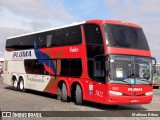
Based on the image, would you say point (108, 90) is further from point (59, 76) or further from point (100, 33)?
point (59, 76)

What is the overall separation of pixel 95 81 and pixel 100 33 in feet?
7.01

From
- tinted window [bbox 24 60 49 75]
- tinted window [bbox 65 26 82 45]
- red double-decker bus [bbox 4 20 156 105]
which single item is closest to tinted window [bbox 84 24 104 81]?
red double-decker bus [bbox 4 20 156 105]

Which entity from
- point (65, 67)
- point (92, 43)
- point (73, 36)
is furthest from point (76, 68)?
point (92, 43)

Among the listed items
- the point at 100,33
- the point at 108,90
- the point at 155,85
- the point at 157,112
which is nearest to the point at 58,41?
the point at 100,33

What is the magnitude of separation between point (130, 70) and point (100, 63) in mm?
1330

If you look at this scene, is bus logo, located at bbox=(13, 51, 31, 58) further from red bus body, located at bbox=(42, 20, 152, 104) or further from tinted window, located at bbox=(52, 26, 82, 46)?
red bus body, located at bbox=(42, 20, 152, 104)

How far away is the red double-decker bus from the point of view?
16297 millimetres

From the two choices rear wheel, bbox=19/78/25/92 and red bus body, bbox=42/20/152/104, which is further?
rear wheel, bbox=19/78/25/92

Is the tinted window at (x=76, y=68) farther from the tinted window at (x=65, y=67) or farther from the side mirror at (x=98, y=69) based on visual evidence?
the side mirror at (x=98, y=69)

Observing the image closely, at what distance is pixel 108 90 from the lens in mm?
16062

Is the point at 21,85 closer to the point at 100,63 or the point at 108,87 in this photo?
the point at 100,63

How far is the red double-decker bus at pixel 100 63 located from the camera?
642 inches

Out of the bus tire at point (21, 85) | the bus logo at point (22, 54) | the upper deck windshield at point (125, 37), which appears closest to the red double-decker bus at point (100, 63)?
the upper deck windshield at point (125, 37)

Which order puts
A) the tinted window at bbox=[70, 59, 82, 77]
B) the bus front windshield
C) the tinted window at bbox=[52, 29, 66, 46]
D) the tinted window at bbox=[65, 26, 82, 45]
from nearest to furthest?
1. the bus front windshield
2. the tinted window at bbox=[70, 59, 82, 77]
3. the tinted window at bbox=[65, 26, 82, 45]
4. the tinted window at bbox=[52, 29, 66, 46]
